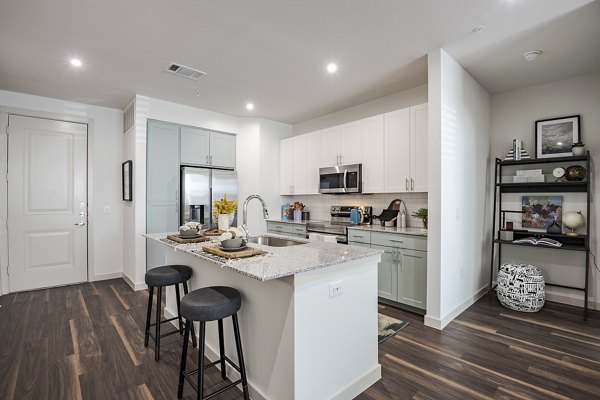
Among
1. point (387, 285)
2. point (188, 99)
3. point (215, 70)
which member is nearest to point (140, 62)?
point (215, 70)

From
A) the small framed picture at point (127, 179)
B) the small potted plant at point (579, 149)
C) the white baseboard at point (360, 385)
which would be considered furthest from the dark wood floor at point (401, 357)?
the small potted plant at point (579, 149)

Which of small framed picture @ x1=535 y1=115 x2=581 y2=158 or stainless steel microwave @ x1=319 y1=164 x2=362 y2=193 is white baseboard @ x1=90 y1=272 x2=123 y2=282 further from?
small framed picture @ x1=535 y1=115 x2=581 y2=158

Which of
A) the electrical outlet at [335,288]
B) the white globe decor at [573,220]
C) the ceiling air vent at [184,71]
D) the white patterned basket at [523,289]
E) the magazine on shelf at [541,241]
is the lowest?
the white patterned basket at [523,289]

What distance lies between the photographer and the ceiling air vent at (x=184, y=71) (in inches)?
128

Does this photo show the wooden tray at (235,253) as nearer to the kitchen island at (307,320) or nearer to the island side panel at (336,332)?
the kitchen island at (307,320)

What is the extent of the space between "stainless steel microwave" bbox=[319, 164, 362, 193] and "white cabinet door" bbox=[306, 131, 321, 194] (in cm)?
16

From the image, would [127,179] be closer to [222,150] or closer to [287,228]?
[222,150]

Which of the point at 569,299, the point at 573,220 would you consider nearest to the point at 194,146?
the point at 573,220

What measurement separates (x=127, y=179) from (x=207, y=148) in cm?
129

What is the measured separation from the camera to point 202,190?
4.69m

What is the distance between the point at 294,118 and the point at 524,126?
3.44m

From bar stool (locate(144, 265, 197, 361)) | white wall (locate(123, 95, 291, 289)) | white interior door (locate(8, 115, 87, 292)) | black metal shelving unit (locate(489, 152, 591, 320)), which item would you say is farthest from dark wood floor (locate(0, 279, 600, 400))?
white wall (locate(123, 95, 291, 289))

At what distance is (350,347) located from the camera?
Answer: 1.93 meters

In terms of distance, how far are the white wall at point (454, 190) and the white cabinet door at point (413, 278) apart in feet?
0.54
